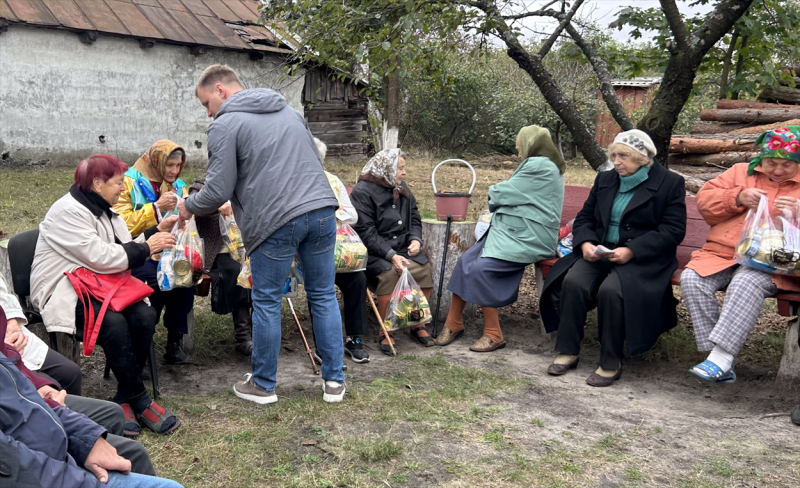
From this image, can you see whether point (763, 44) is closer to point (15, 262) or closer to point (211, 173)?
point (211, 173)

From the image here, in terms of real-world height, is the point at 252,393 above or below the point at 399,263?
below

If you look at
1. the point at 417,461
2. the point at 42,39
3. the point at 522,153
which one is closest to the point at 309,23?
the point at 522,153

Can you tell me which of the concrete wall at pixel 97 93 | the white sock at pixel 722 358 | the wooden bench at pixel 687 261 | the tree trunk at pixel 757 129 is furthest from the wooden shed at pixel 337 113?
the white sock at pixel 722 358

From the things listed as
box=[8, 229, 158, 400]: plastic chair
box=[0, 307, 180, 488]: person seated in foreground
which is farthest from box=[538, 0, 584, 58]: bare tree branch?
box=[0, 307, 180, 488]: person seated in foreground

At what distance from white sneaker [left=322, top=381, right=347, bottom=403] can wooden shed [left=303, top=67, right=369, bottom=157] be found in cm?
1322

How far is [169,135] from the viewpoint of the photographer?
15.1 meters

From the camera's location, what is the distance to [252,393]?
3.93m

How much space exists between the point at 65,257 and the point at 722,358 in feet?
11.8

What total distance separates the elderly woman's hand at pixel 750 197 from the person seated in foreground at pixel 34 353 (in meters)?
3.75

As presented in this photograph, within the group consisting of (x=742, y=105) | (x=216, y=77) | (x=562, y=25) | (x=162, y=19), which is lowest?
(x=742, y=105)

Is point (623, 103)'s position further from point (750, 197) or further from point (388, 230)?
point (750, 197)

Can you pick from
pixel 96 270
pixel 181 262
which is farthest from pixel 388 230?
pixel 96 270

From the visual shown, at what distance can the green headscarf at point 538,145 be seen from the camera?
5125 millimetres

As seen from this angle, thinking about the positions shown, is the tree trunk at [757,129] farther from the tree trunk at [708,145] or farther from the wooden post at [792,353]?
the wooden post at [792,353]
